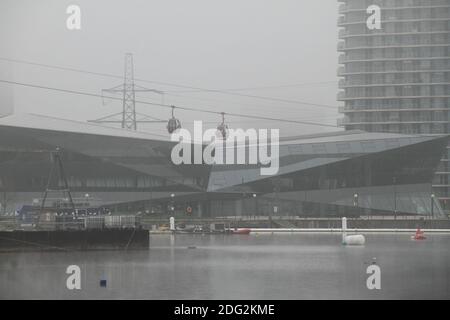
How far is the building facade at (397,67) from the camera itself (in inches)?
4230

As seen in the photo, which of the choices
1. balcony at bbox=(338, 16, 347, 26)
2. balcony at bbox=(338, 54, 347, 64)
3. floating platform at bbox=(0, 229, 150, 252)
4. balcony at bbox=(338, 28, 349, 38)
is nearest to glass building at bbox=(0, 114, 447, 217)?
balcony at bbox=(338, 54, 347, 64)

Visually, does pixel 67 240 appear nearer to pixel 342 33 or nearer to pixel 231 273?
pixel 231 273

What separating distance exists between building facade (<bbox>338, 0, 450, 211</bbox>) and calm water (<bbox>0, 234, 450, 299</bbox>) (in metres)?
54.5

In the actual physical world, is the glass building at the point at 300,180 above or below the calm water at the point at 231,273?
above

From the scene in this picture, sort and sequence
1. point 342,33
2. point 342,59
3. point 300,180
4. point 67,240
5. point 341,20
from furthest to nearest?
point 342,59 < point 342,33 < point 341,20 < point 300,180 < point 67,240

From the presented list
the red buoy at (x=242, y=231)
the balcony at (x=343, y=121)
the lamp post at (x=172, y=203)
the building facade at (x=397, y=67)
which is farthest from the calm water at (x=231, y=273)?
the balcony at (x=343, y=121)

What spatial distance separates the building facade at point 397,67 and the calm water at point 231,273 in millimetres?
54534

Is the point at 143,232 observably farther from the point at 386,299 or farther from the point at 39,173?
the point at 39,173

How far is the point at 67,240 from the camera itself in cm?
5119

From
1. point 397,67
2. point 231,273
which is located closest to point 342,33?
point 397,67

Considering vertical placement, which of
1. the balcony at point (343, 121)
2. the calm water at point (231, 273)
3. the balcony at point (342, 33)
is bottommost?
the calm water at point (231, 273)

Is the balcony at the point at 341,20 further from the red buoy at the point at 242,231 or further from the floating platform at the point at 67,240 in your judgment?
the floating platform at the point at 67,240

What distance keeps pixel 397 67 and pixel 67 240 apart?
6683 centimetres
